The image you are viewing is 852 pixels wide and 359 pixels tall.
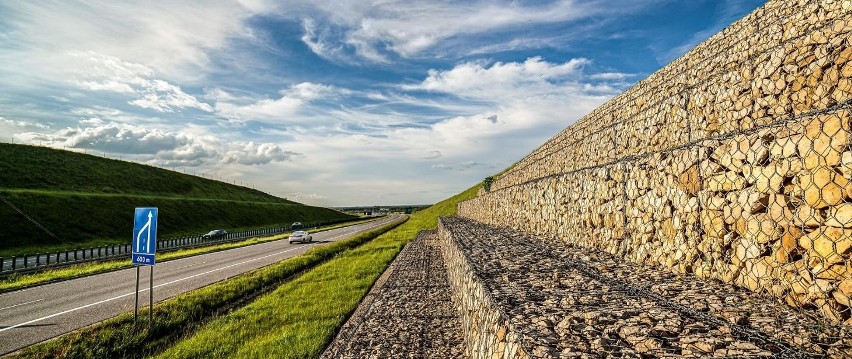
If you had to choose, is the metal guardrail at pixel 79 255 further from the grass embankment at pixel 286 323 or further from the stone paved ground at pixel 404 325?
the stone paved ground at pixel 404 325

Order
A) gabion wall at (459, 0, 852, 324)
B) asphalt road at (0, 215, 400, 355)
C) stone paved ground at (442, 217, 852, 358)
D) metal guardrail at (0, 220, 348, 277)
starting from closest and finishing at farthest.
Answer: stone paved ground at (442, 217, 852, 358)
gabion wall at (459, 0, 852, 324)
asphalt road at (0, 215, 400, 355)
metal guardrail at (0, 220, 348, 277)

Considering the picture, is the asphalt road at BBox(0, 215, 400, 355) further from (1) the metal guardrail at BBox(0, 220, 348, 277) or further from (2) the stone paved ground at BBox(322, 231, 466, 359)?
(2) the stone paved ground at BBox(322, 231, 466, 359)

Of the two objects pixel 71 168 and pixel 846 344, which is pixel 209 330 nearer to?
pixel 846 344

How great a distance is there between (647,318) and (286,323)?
33.9 feet

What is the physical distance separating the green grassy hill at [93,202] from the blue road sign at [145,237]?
1558 inches

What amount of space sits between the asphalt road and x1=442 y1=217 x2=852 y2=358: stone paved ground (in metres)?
12.6

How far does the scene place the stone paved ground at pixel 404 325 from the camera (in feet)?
27.7

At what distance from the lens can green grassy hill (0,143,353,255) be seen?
45219mm

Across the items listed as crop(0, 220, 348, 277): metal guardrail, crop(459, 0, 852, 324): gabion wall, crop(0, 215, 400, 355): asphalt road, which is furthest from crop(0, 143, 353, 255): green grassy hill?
crop(459, 0, 852, 324): gabion wall

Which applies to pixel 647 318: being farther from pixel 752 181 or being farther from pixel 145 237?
pixel 145 237

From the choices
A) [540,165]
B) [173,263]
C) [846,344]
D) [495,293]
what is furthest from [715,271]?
[173,263]

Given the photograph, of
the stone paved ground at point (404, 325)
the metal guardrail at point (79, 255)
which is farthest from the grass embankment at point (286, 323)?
the metal guardrail at point (79, 255)

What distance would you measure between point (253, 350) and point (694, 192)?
9.60 meters

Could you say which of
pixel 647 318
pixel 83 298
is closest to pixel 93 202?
pixel 83 298
